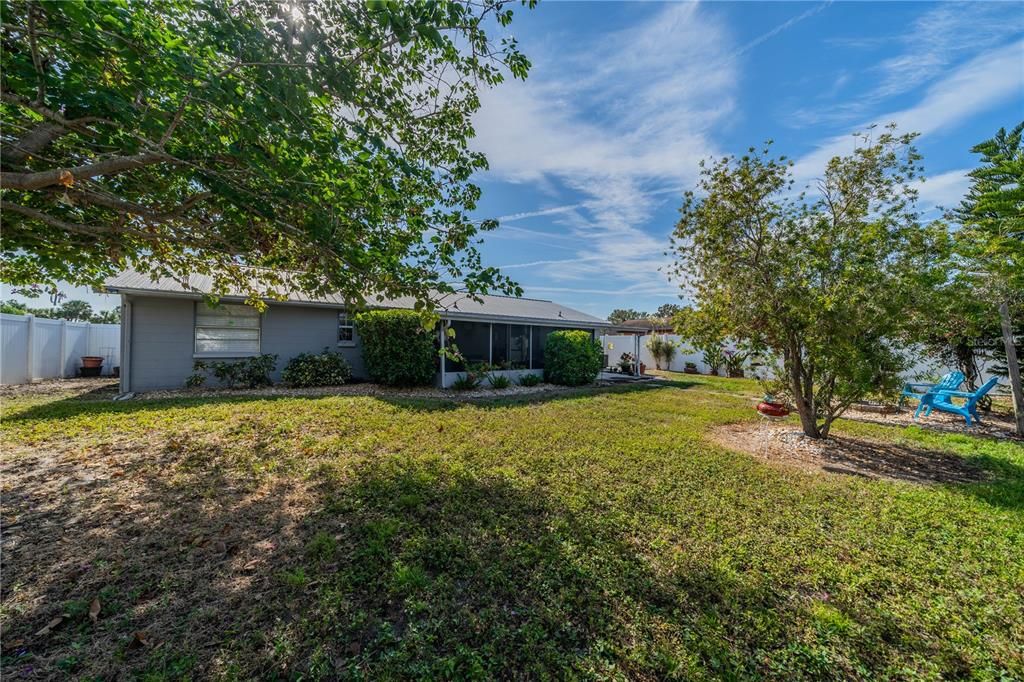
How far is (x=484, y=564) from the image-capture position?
297 cm

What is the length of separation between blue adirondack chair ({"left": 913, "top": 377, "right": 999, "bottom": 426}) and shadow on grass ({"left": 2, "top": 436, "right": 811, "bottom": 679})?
31.6ft

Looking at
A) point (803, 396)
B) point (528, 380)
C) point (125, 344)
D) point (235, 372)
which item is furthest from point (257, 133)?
point (528, 380)

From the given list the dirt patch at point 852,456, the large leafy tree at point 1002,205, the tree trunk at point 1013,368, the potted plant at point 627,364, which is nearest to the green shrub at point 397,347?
the dirt patch at point 852,456

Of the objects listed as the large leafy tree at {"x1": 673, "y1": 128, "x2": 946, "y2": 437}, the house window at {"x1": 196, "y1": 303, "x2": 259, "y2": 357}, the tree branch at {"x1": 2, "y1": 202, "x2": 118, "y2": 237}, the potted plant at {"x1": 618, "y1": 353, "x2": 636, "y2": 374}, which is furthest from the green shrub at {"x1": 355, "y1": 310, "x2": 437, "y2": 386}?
the potted plant at {"x1": 618, "y1": 353, "x2": 636, "y2": 374}

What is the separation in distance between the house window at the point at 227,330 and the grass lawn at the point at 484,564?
5.11 meters

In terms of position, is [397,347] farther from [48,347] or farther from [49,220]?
[48,347]

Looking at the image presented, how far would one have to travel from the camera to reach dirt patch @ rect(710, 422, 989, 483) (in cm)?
544

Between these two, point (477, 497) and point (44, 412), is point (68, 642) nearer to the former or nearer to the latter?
point (477, 497)

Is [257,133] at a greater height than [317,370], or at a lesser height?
greater

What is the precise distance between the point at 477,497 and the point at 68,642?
290 centimetres

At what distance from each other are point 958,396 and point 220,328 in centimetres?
1872

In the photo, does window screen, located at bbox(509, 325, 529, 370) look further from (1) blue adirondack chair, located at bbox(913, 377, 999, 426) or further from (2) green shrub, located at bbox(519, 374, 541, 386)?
(1) blue adirondack chair, located at bbox(913, 377, 999, 426)

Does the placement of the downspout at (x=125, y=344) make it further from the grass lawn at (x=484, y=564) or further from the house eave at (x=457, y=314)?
the grass lawn at (x=484, y=564)

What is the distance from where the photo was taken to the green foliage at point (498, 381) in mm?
12117
